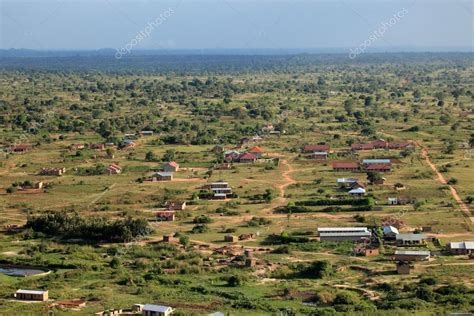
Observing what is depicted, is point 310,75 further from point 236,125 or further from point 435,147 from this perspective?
point 435,147

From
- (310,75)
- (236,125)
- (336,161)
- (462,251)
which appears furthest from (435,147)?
(310,75)

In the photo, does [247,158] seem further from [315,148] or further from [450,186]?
[450,186]

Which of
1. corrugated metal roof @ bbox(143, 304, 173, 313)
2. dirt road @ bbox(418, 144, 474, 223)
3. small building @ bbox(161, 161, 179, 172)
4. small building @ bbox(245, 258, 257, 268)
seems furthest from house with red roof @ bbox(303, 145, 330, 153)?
corrugated metal roof @ bbox(143, 304, 173, 313)

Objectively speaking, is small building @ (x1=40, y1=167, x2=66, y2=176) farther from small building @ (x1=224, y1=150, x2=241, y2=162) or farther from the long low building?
the long low building

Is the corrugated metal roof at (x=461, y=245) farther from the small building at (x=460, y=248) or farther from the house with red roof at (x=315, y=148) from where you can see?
the house with red roof at (x=315, y=148)

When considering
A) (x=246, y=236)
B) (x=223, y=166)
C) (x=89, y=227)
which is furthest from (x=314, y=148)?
(x=89, y=227)

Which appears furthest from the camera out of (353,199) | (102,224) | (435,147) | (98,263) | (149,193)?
(435,147)
